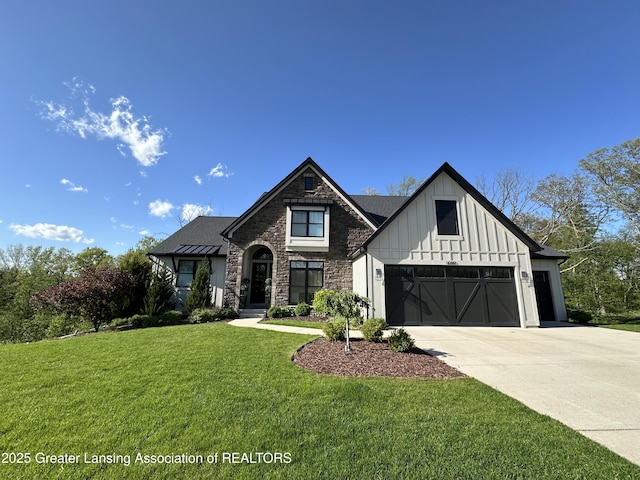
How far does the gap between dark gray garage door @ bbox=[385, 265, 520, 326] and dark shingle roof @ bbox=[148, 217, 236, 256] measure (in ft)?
33.8

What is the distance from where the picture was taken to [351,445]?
2.90 m

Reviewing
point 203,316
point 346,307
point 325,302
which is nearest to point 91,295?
A: point 203,316

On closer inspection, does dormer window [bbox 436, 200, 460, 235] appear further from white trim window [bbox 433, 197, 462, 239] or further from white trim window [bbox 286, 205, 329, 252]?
white trim window [bbox 286, 205, 329, 252]

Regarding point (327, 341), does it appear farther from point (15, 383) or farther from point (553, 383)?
point (15, 383)

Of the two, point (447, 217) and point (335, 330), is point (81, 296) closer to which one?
point (335, 330)

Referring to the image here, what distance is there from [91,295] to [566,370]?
16.9 m

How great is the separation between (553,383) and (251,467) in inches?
216

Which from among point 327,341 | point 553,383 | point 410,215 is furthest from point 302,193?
point 553,383

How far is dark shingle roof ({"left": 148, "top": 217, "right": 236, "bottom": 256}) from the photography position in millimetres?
16047

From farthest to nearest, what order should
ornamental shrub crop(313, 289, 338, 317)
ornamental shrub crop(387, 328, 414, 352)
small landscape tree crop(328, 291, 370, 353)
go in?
ornamental shrub crop(313, 289, 338, 317), small landscape tree crop(328, 291, 370, 353), ornamental shrub crop(387, 328, 414, 352)

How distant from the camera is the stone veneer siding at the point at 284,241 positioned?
48.8ft

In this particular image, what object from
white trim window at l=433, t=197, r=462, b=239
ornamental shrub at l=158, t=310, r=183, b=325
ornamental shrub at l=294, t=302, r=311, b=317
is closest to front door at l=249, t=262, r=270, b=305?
ornamental shrub at l=294, t=302, r=311, b=317

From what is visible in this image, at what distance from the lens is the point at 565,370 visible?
5.63 m

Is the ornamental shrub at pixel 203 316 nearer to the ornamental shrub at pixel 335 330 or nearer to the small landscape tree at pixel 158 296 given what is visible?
the small landscape tree at pixel 158 296
